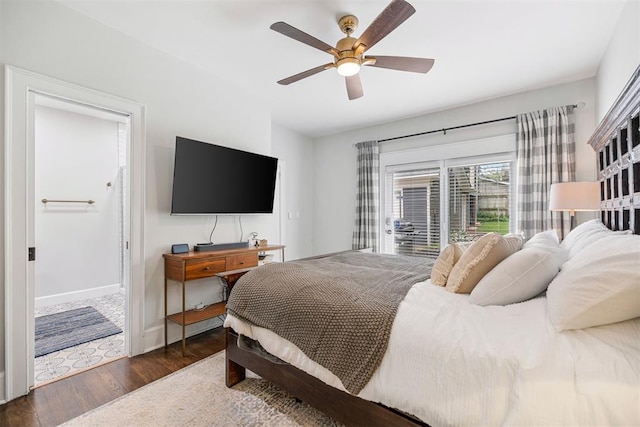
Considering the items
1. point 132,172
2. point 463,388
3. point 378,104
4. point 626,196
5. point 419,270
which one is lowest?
point 463,388

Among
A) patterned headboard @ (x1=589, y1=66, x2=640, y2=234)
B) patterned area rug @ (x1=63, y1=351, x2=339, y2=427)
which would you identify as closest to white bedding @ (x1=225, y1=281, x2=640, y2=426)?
patterned area rug @ (x1=63, y1=351, x2=339, y2=427)

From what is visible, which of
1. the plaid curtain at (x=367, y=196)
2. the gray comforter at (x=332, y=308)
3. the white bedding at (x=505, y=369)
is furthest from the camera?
the plaid curtain at (x=367, y=196)

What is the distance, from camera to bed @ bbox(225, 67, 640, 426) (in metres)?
0.90

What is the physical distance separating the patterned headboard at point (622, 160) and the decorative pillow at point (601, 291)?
0.71m

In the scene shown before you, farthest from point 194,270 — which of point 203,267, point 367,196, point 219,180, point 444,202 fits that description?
point 444,202

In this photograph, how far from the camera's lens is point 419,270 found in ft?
7.35

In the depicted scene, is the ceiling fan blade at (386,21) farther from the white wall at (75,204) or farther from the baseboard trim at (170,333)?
the white wall at (75,204)

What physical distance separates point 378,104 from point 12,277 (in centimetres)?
399

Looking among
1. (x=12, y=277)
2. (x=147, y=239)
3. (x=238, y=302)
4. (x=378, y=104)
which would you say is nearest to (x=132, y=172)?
(x=147, y=239)

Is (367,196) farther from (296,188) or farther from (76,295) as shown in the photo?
(76,295)

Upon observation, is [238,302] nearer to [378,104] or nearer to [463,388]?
[463,388]

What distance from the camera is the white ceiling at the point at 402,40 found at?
7.09 ft

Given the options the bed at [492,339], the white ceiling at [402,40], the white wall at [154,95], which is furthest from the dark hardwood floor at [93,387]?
the white ceiling at [402,40]

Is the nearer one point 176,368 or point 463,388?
point 463,388
